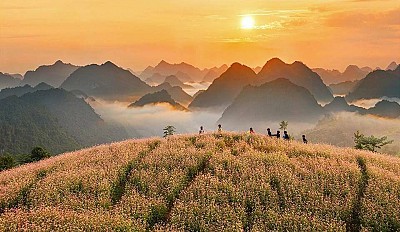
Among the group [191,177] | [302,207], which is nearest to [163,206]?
[191,177]

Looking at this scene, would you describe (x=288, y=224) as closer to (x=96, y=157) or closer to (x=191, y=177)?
(x=191, y=177)

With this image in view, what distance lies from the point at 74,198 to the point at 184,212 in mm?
5286

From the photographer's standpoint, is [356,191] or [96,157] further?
[96,157]

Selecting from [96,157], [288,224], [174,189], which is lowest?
[288,224]

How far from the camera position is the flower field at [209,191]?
16016 millimetres

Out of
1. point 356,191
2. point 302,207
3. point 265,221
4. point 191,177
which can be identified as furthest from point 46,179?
point 356,191

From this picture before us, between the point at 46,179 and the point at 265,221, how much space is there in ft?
36.8

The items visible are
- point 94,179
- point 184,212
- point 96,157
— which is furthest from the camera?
point 96,157

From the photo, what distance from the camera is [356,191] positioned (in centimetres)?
1880

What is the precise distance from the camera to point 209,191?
18.2m

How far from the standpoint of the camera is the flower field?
16016 mm

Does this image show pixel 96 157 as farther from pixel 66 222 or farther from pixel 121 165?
pixel 66 222

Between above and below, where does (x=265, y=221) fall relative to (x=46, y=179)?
below

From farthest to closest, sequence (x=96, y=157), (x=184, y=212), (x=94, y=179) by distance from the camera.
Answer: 1. (x=96, y=157)
2. (x=94, y=179)
3. (x=184, y=212)
